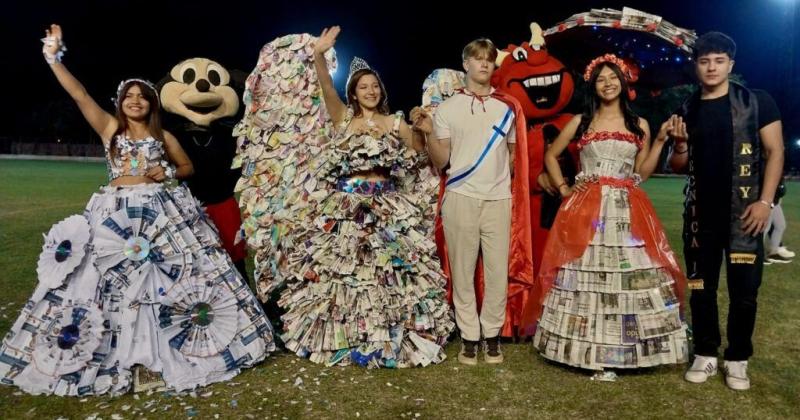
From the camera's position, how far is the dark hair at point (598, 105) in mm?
3719

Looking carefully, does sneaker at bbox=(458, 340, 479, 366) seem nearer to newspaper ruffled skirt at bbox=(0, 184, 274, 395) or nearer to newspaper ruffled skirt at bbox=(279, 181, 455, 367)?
newspaper ruffled skirt at bbox=(279, 181, 455, 367)

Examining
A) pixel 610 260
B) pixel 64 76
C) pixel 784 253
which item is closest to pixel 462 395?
pixel 610 260

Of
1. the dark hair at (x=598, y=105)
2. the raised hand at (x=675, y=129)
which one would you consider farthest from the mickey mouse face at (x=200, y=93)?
the raised hand at (x=675, y=129)

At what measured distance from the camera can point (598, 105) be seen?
151 inches

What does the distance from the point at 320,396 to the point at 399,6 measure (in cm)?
1809

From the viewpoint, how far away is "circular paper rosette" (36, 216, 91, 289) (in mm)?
3377

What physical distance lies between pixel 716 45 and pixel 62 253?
3805 mm

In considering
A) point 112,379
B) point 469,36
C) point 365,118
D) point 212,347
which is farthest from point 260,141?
point 469,36

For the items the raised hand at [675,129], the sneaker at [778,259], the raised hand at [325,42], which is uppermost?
the raised hand at [325,42]

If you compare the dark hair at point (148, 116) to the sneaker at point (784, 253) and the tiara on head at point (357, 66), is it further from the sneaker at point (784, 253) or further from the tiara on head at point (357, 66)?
the sneaker at point (784, 253)

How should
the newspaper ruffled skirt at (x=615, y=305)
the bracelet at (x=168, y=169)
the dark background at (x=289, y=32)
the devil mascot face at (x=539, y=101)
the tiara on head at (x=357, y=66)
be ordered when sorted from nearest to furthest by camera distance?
1. the newspaper ruffled skirt at (x=615, y=305)
2. the bracelet at (x=168, y=169)
3. the tiara on head at (x=357, y=66)
4. the devil mascot face at (x=539, y=101)
5. the dark background at (x=289, y=32)

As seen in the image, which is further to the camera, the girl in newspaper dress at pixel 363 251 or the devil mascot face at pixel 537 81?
the devil mascot face at pixel 537 81

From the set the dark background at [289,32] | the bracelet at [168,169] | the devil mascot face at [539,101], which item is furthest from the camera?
the dark background at [289,32]

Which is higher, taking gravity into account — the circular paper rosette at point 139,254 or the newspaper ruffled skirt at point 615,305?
the circular paper rosette at point 139,254
